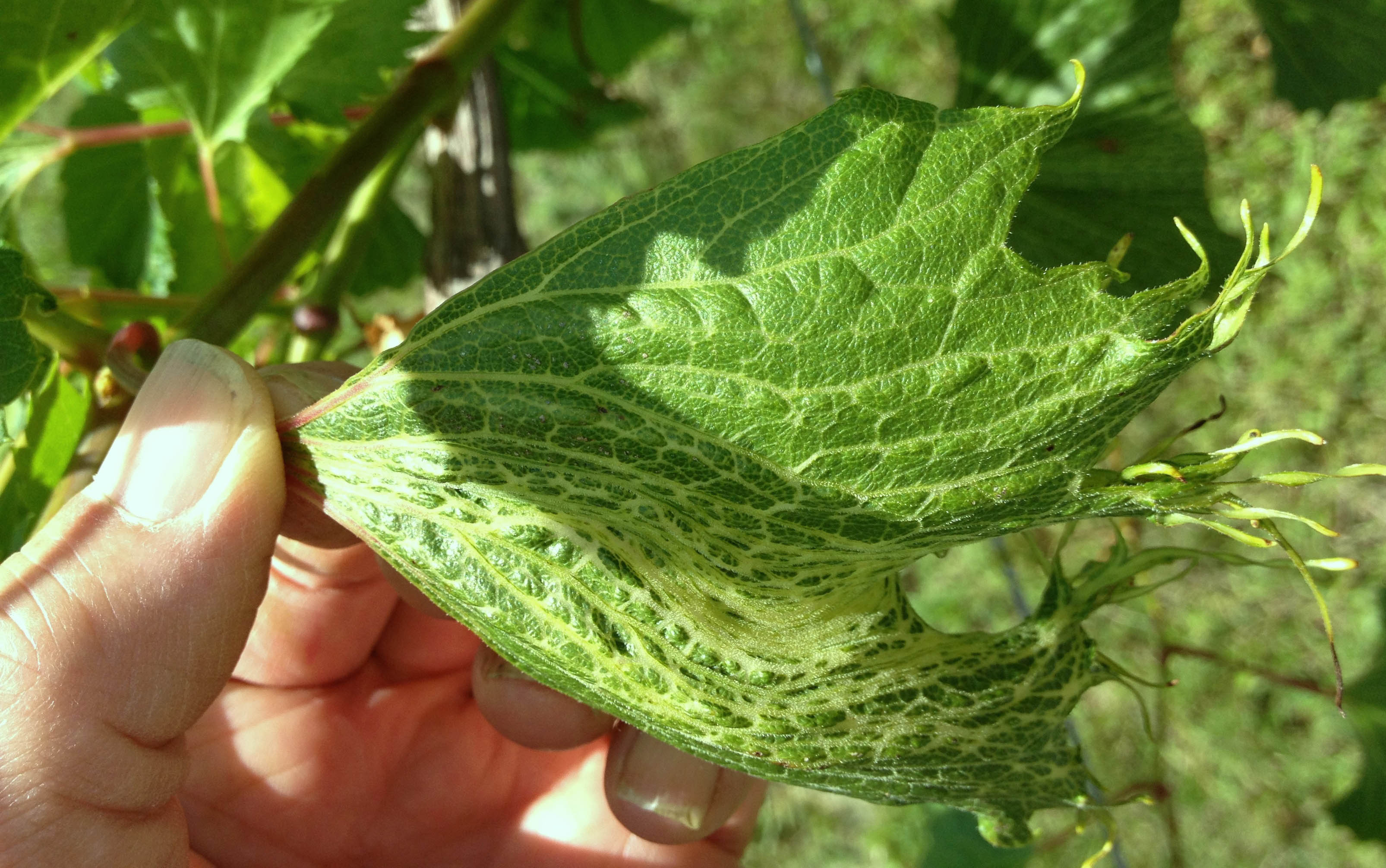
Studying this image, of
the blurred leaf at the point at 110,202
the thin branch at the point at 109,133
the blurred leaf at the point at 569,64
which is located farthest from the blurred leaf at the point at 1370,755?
the blurred leaf at the point at 110,202

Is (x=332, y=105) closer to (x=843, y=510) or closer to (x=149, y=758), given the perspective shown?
(x=149, y=758)

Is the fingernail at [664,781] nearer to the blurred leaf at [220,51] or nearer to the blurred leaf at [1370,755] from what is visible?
the blurred leaf at [220,51]

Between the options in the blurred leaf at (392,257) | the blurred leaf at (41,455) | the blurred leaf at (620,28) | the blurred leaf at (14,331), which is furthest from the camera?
the blurred leaf at (620,28)

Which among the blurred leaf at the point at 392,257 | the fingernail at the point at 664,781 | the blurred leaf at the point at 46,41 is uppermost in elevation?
the blurred leaf at the point at 46,41

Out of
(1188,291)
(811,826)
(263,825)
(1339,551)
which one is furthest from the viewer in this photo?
(811,826)

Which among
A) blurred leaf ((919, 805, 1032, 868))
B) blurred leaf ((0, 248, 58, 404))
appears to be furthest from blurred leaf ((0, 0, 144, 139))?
blurred leaf ((919, 805, 1032, 868))

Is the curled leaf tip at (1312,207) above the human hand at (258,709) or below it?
above

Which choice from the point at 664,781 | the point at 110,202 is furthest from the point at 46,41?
the point at 664,781

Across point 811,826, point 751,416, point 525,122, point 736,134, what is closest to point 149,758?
point 751,416
